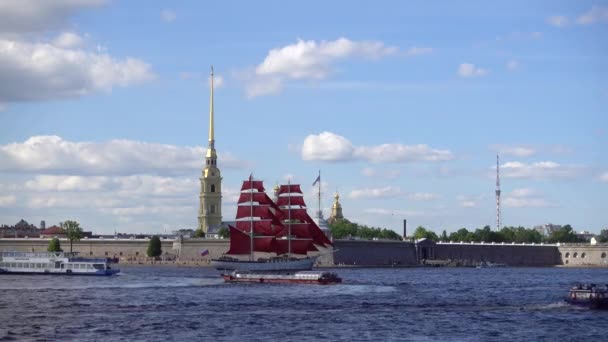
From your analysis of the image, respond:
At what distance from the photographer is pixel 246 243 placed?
134m

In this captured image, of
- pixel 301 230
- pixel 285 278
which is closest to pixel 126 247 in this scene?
pixel 301 230

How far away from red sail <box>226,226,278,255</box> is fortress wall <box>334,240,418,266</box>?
1667 inches

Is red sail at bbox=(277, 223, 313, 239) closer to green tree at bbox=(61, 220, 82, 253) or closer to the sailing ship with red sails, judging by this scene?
the sailing ship with red sails

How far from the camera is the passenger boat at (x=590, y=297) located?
74.1 metres

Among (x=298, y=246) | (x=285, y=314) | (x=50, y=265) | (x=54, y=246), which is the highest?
(x=54, y=246)

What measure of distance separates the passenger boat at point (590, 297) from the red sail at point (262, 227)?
192 feet

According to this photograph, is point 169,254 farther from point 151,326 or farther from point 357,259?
point 151,326

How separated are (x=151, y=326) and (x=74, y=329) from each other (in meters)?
3.98

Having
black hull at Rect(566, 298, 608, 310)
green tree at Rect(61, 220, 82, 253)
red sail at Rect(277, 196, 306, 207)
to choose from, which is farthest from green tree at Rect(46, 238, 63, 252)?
black hull at Rect(566, 298, 608, 310)

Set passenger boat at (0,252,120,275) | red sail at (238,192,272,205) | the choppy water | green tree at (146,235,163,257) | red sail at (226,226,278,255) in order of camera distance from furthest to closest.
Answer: green tree at (146,235,163,257), red sail at (238,192,272,205), red sail at (226,226,278,255), passenger boat at (0,252,120,275), the choppy water

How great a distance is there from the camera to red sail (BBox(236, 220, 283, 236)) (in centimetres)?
13212

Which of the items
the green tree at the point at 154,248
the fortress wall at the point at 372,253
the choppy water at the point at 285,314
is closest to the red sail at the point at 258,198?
the choppy water at the point at 285,314

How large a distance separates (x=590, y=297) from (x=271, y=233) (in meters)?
61.6

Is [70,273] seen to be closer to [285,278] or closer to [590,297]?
[285,278]
